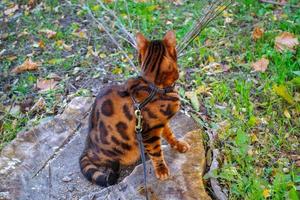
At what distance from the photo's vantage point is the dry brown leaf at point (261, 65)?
388cm

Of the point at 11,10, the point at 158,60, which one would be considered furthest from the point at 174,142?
the point at 11,10

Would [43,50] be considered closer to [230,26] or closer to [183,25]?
[183,25]

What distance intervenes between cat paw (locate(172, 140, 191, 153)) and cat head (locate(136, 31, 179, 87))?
18.0 inches

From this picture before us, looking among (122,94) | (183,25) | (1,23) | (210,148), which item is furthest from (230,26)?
(1,23)

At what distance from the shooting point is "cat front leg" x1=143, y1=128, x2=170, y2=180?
2682 millimetres

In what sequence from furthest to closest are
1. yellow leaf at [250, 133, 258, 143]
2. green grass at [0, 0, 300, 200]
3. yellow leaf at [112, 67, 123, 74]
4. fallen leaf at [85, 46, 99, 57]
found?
fallen leaf at [85, 46, 99, 57] < yellow leaf at [112, 67, 123, 74] < yellow leaf at [250, 133, 258, 143] < green grass at [0, 0, 300, 200]

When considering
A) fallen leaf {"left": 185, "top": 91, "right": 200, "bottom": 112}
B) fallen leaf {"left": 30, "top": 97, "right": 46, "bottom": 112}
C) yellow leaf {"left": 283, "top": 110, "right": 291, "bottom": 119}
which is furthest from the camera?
fallen leaf {"left": 30, "top": 97, "right": 46, "bottom": 112}

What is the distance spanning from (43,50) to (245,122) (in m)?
2.36

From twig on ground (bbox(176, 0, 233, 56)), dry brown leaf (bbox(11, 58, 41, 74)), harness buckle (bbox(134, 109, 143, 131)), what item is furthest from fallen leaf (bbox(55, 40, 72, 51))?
harness buckle (bbox(134, 109, 143, 131))

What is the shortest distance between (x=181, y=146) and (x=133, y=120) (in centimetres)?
39

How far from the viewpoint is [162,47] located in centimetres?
259

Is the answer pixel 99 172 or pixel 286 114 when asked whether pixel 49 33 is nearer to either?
pixel 99 172

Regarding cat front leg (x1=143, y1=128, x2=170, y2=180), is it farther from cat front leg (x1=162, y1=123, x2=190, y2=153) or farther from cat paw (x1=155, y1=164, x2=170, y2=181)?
cat front leg (x1=162, y1=123, x2=190, y2=153)

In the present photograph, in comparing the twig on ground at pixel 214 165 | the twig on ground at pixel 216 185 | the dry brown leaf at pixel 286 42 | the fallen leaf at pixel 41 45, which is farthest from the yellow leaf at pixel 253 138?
the fallen leaf at pixel 41 45
